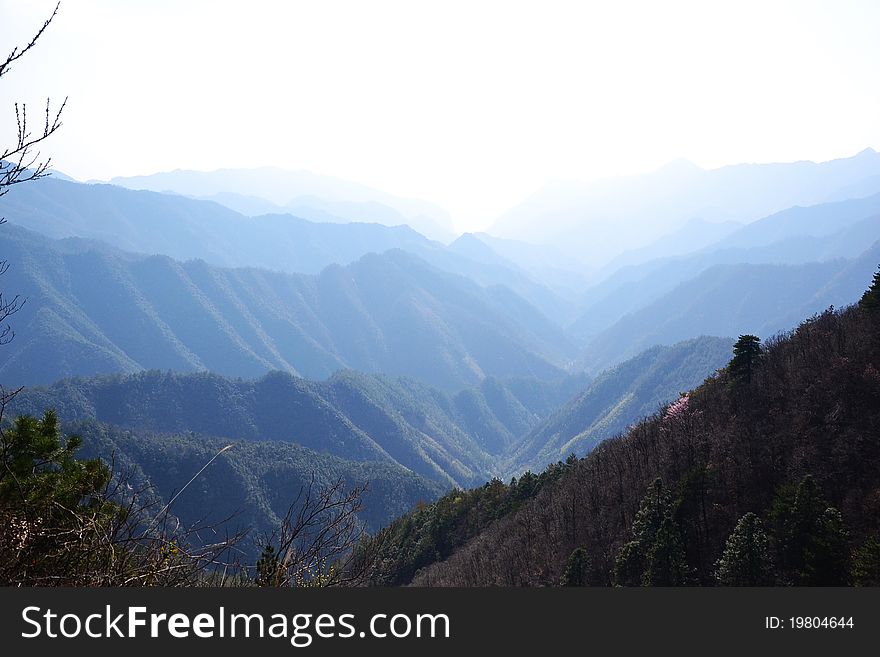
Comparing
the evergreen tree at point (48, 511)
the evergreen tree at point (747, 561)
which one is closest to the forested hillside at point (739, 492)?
the evergreen tree at point (747, 561)

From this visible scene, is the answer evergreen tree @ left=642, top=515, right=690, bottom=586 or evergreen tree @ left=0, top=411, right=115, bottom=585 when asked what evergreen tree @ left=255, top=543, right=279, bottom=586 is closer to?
evergreen tree @ left=0, top=411, right=115, bottom=585

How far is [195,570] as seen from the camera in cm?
671

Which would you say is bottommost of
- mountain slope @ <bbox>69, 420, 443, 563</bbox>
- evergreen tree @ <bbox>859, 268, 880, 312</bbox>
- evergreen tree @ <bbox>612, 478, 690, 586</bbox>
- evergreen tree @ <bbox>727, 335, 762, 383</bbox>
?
mountain slope @ <bbox>69, 420, 443, 563</bbox>

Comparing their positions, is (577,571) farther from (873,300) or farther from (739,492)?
(873,300)

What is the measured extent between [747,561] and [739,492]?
1000 cm

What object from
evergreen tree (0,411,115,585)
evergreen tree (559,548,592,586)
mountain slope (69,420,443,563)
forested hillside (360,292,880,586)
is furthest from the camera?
mountain slope (69,420,443,563)

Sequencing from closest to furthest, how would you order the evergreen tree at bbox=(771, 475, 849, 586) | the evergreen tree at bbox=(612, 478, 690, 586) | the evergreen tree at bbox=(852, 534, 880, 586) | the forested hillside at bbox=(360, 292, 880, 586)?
1. the evergreen tree at bbox=(852, 534, 880, 586)
2. the evergreen tree at bbox=(771, 475, 849, 586)
3. the forested hillside at bbox=(360, 292, 880, 586)
4. the evergreen tree at bbox=(612, 478, 690, 586)

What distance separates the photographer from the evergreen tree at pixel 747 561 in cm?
2411

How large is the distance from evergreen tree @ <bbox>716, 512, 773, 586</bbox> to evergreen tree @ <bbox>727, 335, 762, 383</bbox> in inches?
801

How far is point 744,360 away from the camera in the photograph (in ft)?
142

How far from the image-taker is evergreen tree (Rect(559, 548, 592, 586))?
107ft

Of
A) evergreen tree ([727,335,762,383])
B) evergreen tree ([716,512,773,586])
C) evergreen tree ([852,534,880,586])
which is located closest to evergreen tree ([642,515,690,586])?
evergreen tree ([716,512,773,586])

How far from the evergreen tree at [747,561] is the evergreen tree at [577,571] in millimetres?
9237

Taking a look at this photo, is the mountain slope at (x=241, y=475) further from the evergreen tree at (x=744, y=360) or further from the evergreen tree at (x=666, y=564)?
the evergreen tree at (x=666, y=564)
